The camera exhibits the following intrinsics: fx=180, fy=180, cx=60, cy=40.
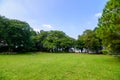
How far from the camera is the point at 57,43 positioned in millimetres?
64062

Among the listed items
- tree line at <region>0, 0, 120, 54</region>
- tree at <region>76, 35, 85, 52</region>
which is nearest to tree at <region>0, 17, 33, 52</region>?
tree line at <region>0, 0, 120, 54</region>

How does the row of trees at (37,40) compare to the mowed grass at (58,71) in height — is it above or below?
above

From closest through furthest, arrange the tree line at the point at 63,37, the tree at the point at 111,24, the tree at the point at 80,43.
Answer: the tree at the point at 111,24
the tree line at the point at 63,37
the tree at the point at 80,43

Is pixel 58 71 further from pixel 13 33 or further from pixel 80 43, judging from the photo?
pixel 80 43

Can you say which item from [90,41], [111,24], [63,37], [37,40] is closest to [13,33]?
[37,40]

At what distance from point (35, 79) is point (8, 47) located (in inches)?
1519

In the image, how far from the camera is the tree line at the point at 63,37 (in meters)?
21.0

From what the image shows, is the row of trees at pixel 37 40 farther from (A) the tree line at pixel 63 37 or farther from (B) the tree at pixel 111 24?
(B) the tree at pixel 111 24

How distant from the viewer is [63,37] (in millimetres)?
66375

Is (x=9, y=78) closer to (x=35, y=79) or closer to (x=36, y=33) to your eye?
(x=35, y=79)

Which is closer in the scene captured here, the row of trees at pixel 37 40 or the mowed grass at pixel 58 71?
the mowed grass at pixel 58 71

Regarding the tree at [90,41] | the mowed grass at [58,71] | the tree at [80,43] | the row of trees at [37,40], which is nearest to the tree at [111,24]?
the mowed grass at [58,71]

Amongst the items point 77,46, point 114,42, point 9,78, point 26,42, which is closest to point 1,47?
point 26,42

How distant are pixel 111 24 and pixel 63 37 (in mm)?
46594
